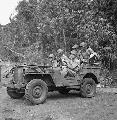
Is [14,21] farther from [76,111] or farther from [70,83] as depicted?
[76,111]

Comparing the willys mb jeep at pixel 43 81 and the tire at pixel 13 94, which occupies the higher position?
the willys mb jeep at pixel 43 81

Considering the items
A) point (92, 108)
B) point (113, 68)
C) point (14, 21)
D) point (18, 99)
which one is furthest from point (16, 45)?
point (92, 108)

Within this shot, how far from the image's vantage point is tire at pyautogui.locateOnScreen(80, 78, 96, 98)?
37.7ft

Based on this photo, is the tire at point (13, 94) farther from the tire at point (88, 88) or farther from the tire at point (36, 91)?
the tire at point (88, 88)

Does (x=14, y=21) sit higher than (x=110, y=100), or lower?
higher

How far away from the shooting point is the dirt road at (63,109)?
318 inches

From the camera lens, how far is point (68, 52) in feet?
72.2

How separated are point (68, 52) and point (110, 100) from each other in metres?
11.6

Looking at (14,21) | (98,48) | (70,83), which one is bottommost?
(70,83)

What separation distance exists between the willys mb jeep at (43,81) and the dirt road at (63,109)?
32 centimetres

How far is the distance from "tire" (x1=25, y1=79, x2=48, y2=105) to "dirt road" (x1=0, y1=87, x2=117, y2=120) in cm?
22

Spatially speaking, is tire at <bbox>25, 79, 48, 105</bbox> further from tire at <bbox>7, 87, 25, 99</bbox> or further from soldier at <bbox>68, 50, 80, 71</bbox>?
tire at <bbox>7, 87, 25, 99</bbox>

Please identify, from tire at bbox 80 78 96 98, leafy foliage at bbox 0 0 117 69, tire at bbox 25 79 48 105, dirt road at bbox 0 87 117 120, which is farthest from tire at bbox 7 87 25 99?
leafy foliage at bbox 0 0 117 69

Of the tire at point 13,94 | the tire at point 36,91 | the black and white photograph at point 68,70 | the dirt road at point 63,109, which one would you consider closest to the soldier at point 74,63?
the black and white photograph at point 68,70
